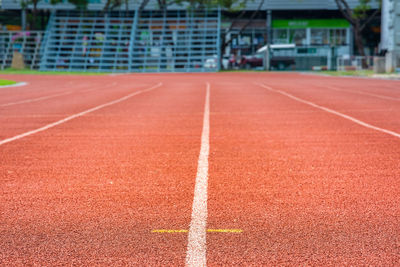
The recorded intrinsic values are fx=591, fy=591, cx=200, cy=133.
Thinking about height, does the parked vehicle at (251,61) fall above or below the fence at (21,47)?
below

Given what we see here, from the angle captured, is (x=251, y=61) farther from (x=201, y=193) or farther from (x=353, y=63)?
(x=201, y=193)

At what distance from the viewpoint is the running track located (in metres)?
3.46

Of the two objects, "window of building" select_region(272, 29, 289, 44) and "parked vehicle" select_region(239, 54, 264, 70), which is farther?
"window of building" select_region(272, 29, 289, 44)

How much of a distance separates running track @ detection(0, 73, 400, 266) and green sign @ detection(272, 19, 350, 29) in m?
50.7

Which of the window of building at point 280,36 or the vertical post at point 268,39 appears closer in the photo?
the vertical post at point 268,39

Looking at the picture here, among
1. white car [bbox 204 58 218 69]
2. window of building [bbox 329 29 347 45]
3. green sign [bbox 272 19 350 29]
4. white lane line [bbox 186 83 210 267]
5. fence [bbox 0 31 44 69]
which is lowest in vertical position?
white lane line [bbox 186 83 210 267]

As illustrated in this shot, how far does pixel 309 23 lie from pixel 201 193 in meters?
56.9

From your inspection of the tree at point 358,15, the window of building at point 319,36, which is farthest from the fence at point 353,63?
the window of building at point 319,36

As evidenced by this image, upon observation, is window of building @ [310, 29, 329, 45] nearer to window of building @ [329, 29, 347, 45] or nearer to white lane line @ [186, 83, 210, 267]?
window of building @ [329, 29, 347, 45]

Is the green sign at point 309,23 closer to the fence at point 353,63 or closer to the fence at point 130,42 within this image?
the fence at point 130,42

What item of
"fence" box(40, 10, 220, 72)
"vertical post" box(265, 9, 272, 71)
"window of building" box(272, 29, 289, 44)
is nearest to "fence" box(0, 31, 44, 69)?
"fence" box(40, 10, 220, 72)

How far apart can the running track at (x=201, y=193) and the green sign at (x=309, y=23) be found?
50748mm

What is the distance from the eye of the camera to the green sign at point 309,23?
59309 millimetres

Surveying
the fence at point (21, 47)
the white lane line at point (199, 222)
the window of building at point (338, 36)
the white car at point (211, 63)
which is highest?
the window of building at point (338, 36)
